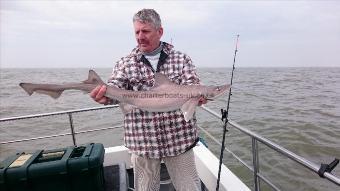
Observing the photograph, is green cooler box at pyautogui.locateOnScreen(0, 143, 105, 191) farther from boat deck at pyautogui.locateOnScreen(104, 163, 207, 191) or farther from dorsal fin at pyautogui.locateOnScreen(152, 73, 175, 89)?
dorsal fin at pyautogui.locateOnScreen(152, 73, 175, 89)

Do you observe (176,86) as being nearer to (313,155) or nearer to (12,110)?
(313,155)

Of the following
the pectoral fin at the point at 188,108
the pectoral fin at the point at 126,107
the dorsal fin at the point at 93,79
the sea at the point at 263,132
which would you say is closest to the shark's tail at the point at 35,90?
the dorsal fin at the point at 93,79

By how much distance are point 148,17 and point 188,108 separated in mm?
993

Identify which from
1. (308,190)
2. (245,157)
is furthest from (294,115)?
(308,190)

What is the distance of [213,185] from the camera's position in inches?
179

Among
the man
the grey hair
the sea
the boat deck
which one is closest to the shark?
the man

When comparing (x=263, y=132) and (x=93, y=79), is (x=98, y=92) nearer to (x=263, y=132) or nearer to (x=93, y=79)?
(x=93, y=79)

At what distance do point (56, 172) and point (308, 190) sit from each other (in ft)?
24.6

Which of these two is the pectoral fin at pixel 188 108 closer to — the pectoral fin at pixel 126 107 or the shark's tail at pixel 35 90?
the pectoral fin at pixel 126 107

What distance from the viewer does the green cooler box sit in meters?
3.53

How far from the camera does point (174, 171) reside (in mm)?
3629

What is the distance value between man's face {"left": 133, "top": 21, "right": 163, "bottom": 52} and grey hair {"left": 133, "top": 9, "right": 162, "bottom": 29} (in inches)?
1.3

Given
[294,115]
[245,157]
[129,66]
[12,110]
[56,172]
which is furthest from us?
[12,110]

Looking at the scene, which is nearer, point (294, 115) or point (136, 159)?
point (136, 159)
